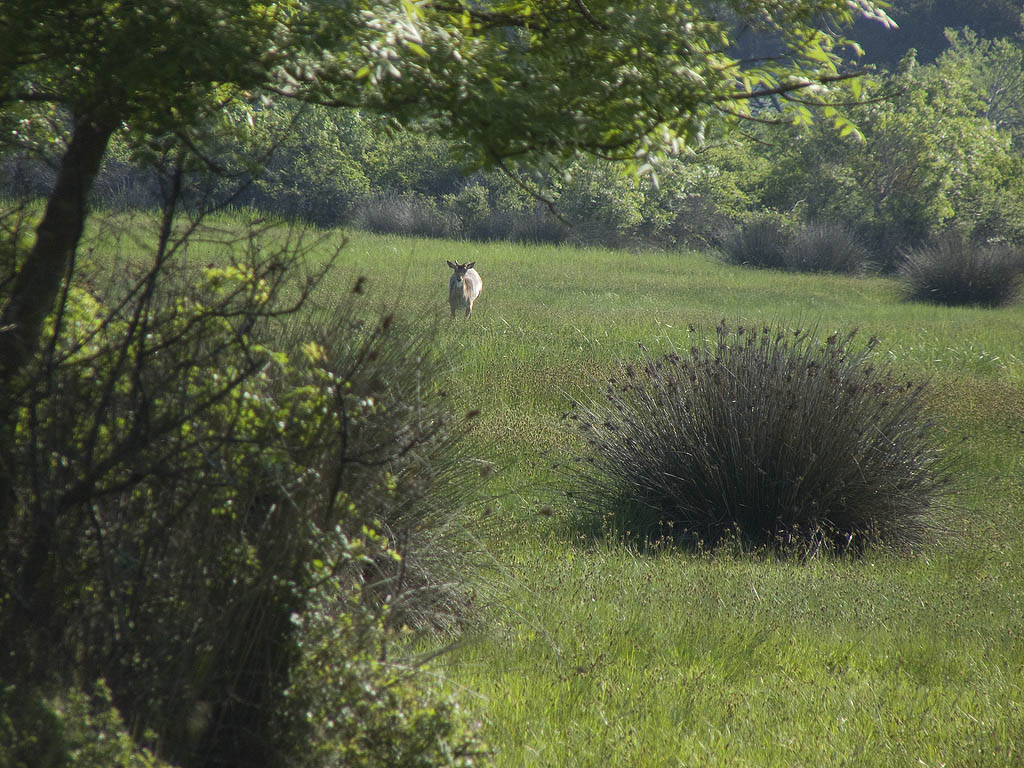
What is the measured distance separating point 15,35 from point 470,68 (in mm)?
1319

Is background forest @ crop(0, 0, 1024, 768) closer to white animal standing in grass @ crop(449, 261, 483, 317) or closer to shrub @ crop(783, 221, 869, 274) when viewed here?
white animal standing in grass @ crop(449, 261, 483, 317)

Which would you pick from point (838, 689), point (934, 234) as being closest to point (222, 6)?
point (838, 689)

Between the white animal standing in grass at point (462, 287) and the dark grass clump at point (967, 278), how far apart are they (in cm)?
1307

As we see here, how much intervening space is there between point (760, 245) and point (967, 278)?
959 centimetres

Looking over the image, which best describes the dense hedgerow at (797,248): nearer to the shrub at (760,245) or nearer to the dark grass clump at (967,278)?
the shrub at (760,245)

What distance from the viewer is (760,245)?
32.2 metres

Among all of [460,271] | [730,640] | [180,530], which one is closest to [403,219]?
[460,271]

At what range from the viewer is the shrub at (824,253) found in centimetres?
3094

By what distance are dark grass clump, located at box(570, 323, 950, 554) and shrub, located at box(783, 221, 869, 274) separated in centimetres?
2476

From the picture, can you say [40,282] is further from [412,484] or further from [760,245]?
[760,245]

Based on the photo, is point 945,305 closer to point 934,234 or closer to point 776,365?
point 934,234

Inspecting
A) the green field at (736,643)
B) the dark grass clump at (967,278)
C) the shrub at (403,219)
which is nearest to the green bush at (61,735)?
the green field at (736,643)

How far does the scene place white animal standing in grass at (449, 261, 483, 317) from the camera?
15.2 m

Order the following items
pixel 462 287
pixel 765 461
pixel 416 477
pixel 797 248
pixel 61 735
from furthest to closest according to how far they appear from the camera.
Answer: pixel 797 248 < pixel 462 287 < pixel 765 461 < pixel 416 477 < pixel 61 735
